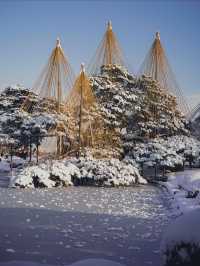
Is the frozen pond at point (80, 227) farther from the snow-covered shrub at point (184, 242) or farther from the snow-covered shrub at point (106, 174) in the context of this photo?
the snow-covered shrub at point (106, 174)

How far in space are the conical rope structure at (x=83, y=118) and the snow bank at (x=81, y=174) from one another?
2638 millimetres

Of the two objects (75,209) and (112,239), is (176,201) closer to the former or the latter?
(75,209)

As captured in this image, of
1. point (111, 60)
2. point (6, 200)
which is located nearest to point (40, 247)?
point (6, 200)

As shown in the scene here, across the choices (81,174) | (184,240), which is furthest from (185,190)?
(184,240)

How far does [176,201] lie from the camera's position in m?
10.7

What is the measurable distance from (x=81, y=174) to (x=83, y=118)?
415 centimetres

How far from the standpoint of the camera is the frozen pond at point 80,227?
5582mm

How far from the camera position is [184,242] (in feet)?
13.6

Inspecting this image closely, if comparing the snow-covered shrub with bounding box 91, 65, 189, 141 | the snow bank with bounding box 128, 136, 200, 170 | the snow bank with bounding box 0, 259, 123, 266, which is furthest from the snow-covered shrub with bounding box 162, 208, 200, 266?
the snow-covered shrub with bounding box 91, 65, 189, 141

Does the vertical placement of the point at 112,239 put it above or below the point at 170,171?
below

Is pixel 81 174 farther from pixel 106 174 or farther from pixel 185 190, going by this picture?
pixel 185 190

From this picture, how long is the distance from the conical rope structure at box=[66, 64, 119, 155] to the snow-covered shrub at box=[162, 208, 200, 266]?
1431cm

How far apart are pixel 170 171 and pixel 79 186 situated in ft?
21.3

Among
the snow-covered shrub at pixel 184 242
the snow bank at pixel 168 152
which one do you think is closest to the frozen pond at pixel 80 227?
the snow-covered shrub at pixel 184 242
